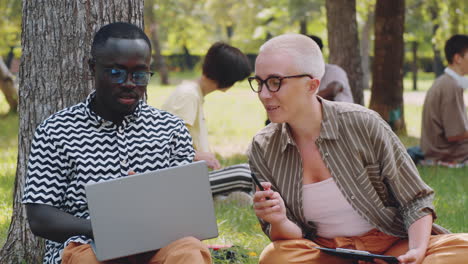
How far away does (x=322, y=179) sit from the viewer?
3.77 meters

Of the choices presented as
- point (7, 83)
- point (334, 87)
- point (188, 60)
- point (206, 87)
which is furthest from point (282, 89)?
point (188, 60)

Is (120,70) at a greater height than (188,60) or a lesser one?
greater

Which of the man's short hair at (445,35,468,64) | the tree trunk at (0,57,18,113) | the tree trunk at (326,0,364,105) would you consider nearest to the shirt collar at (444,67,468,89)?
the man's short hair at (445,35,468,64)

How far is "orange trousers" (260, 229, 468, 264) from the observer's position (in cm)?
356

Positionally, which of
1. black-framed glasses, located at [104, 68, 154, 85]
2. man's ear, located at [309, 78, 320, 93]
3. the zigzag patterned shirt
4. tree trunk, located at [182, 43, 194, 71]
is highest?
black-framed glasses, located at [104, 68, 154, 85]

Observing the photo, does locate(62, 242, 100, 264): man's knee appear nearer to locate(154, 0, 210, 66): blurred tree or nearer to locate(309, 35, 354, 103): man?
locate(309, 35, 354, 103): man

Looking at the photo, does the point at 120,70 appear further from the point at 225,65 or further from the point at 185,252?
the point at 225,65

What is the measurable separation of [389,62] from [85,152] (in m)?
9.55

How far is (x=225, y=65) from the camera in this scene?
6133 millimetres

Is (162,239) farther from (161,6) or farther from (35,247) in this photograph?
(161,6)

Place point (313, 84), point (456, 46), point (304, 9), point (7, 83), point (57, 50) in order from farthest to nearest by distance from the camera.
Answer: point (304, 9), point (7, 83), point (456, 46), point (57, 50), point (313, 84)

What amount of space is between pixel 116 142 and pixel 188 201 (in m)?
0.54

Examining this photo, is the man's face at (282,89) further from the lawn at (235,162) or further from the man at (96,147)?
the lawn at (235,162)

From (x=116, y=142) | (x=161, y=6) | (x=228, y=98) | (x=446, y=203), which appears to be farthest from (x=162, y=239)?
(x=161, y=6)
